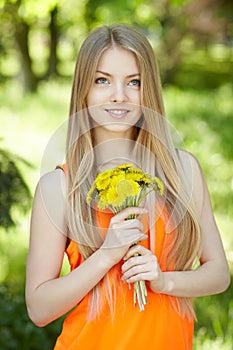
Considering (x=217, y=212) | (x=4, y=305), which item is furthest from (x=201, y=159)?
(x=4, y=305)

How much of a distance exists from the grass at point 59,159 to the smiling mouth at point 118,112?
0.52 feet

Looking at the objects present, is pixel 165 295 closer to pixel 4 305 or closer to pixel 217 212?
pixel 4 305

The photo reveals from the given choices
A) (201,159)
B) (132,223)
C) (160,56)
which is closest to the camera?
(132,223)

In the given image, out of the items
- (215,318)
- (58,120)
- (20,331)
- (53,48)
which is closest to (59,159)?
(20,331)

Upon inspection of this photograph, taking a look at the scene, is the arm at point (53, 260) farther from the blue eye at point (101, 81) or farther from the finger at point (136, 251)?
the blue eye at point (101, 81)

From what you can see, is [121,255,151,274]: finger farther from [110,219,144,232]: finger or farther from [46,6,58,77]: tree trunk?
[46,6,58,77]: tree trunk

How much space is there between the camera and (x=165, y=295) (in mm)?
2125

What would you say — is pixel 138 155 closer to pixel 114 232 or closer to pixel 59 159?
pixel 59 159

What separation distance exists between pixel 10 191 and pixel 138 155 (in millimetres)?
1641

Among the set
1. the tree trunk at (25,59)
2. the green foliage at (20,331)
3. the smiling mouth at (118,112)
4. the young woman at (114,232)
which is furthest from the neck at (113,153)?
the tree trunk at (25,59)

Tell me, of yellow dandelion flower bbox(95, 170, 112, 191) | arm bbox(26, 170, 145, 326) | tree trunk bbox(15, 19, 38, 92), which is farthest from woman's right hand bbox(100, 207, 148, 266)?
tree trunk bbox(15, 19, 38, 92)

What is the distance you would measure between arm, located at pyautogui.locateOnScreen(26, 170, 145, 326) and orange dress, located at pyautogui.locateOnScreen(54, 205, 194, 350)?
0.08 meters

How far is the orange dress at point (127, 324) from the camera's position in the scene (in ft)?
6.75

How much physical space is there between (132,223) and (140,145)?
15.3 inches
